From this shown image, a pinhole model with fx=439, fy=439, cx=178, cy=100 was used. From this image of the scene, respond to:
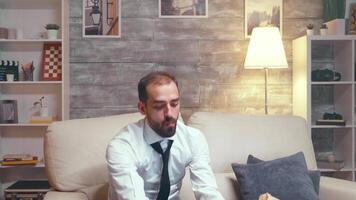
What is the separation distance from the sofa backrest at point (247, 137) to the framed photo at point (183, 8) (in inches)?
51.0

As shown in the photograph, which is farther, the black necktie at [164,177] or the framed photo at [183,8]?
the framed photo at [183,8]

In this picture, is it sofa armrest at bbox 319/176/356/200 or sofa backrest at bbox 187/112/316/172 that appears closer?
sofa armrest at bbox 319/176/356/200

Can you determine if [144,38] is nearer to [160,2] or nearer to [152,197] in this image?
[160,2]

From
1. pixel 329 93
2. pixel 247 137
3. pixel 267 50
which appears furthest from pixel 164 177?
pixel 329 93

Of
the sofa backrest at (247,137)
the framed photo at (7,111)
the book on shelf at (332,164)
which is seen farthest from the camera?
the framed photo at (7,111)

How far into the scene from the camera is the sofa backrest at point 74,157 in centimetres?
217

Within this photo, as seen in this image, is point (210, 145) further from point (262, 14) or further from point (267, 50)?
point (262, 14)

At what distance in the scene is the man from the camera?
5.93ft

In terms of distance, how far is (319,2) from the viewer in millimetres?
3666

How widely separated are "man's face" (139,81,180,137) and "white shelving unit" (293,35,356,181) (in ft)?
5.69

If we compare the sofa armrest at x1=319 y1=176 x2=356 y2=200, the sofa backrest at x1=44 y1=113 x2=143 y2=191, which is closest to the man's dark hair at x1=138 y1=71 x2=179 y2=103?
the sofa backrest at x1=44 y1=113 x2=143 y2=191

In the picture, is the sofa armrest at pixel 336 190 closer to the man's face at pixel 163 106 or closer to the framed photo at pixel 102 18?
the man's face at pixel 163 106

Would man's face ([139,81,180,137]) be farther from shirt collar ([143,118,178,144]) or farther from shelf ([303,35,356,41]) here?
shelf ([303,35,356,41])

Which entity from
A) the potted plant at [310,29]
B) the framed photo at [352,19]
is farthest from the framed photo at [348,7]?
the potted plant at [310,29]
